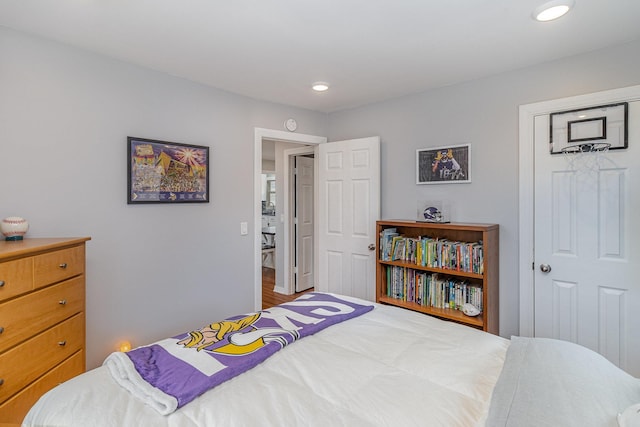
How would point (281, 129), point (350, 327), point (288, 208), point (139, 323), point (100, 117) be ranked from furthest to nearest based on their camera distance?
point (288, 208) < point (281, 129) < point (139, 323) < point (100, 117) < point (350, 327)

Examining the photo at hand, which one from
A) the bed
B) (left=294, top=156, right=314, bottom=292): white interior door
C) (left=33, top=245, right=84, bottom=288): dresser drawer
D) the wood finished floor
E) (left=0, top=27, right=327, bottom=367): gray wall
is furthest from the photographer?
(left=294, top=156, right=314, bottom=292): white interior door

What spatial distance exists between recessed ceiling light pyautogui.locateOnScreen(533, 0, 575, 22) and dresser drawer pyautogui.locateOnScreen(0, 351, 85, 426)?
3.08 m

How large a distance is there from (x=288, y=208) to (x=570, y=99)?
10.8ft

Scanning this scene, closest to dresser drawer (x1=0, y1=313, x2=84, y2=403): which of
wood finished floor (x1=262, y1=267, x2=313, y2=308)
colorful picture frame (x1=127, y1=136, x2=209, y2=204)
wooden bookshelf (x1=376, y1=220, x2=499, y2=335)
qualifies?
colorful picture frame (x1=127, y1=136, x2=209, y2=204)

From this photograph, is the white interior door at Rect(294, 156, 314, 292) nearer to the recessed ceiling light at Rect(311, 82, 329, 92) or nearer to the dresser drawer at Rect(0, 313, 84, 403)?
the recessed ceiling light at Rect(311, 82, 329, 92)

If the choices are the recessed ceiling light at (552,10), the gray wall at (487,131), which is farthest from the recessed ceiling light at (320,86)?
the recessed ceiling light at (552,10)

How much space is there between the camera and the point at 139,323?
2.48 meters

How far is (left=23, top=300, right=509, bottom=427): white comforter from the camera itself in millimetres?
1021

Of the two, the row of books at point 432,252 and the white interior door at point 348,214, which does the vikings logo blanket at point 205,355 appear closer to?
the row of books at point 432,252

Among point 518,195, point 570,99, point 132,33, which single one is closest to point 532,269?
point 518,195

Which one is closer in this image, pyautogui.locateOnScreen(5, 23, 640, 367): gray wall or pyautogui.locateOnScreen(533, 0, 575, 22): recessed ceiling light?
pyautogui.locateOnScreen(533, 0, 575, 22): recessed ceiling light

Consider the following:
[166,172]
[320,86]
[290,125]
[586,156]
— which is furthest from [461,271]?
[166,172]

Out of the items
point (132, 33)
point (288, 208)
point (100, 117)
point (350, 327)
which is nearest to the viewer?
point (350, 327)

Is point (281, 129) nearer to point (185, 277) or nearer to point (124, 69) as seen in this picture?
point (124, 69)
